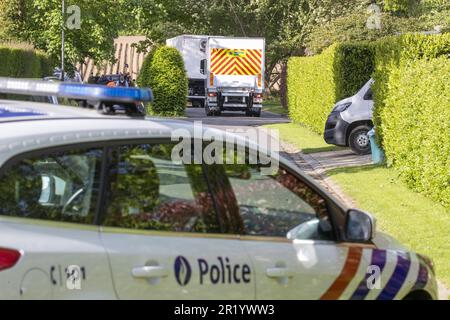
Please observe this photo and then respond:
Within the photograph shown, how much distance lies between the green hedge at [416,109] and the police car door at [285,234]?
7.08 m

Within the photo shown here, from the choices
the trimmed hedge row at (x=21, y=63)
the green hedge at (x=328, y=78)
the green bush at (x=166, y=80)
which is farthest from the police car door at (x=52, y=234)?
the green bush at (x=166, y=80)

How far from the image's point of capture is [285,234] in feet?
15.8

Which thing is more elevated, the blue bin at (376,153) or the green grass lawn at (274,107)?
the blue bin at (376,153)

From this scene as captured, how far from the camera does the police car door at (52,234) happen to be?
383cm

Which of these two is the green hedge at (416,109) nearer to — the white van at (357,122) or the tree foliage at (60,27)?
the white van at (357,122)

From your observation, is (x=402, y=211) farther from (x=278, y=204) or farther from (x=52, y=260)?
(x=52, y=260)

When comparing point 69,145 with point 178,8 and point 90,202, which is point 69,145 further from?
point 178,8

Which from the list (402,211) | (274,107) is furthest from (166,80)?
(402,211)

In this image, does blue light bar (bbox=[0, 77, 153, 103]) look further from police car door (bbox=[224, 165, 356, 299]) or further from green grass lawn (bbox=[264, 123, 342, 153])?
green grass lawn (bbox=[264, 123, 342, 153])

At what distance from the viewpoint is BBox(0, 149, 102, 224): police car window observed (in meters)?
3.99

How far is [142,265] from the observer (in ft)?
13.5

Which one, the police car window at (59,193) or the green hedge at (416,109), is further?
the green hedge at (416,109)

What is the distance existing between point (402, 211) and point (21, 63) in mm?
21409

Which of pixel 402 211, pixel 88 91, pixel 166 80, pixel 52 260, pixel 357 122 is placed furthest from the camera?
pixel 166 80
